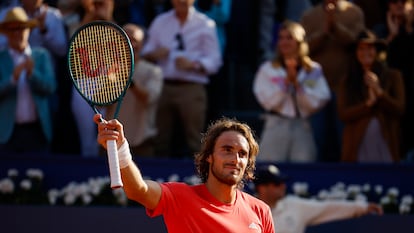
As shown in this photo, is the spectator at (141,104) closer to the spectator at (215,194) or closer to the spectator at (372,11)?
the spectator at (372,11)

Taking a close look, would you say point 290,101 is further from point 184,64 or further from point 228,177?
point 228,177

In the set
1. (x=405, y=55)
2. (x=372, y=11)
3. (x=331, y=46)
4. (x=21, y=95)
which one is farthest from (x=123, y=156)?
(x=372, y=11)

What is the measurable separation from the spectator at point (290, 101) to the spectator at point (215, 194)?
3910mm

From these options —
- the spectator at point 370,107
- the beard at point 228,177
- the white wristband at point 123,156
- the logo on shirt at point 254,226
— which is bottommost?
the spectator at point 370,107

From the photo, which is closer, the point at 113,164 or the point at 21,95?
the point at 113,164

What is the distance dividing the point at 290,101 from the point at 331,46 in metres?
0.86

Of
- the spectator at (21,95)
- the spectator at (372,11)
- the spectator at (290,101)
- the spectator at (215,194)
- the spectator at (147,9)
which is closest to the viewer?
the spectator at (215,194)

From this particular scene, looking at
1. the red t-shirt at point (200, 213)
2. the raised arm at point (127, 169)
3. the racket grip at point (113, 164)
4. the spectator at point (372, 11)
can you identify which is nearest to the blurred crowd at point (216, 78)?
the spectator at point (372, 11)

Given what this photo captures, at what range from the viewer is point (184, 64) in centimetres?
1003

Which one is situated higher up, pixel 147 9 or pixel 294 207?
pixel 147 9

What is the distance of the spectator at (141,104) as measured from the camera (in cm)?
967

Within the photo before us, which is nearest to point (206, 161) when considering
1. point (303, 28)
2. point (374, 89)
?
point (374, 89)

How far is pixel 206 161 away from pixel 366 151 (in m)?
4.43

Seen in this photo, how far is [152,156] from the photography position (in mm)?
10008
